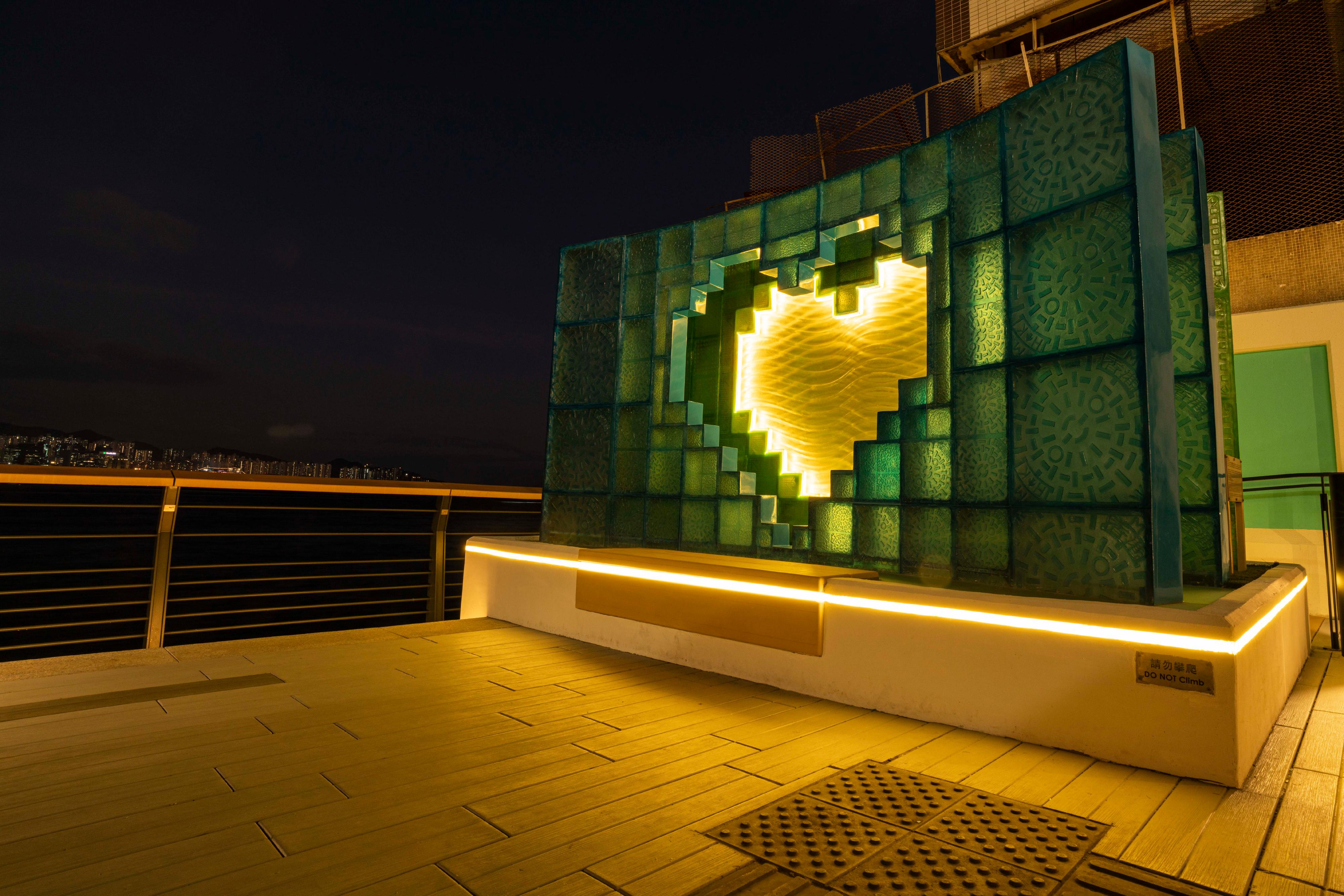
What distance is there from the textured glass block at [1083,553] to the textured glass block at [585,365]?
3.26m

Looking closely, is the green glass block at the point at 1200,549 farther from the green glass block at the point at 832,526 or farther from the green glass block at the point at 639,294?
the green glass block at the point at 639,294

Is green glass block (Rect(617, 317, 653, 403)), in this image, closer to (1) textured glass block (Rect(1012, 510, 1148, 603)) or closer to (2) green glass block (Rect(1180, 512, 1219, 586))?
(1) textured glass block (Rect(1012, 510, 1148, 603))

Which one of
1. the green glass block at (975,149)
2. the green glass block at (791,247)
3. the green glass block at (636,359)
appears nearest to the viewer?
the green glass block at (975,149)

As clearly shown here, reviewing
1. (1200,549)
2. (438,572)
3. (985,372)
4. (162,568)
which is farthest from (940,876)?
(438,572)

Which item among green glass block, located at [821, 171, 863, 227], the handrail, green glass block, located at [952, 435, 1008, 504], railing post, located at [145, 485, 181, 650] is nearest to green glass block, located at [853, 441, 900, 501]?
green glass block, located at [952, 435, 1008, 504]

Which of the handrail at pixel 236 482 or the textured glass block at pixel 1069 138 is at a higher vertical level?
the textured glass block at pixel 1069 138

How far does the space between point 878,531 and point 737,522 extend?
1075 millimetres

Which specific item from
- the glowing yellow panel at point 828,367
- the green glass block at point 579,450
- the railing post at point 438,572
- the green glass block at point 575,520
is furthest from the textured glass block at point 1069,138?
the railing post at point 438,572

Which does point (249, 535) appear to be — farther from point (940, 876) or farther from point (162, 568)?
point (940, 876)

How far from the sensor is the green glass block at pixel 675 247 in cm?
508

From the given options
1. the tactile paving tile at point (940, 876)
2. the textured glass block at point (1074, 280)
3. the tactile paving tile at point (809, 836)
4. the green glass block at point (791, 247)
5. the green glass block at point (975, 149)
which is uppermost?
the green glass block at point (975, 149)

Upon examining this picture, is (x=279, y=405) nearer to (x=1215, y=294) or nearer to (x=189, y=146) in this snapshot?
(x=189, y=146)

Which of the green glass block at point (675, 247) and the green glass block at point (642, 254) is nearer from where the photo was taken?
the green glass block at point (675, 247)

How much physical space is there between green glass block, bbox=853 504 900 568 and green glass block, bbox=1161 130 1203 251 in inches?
89.7
